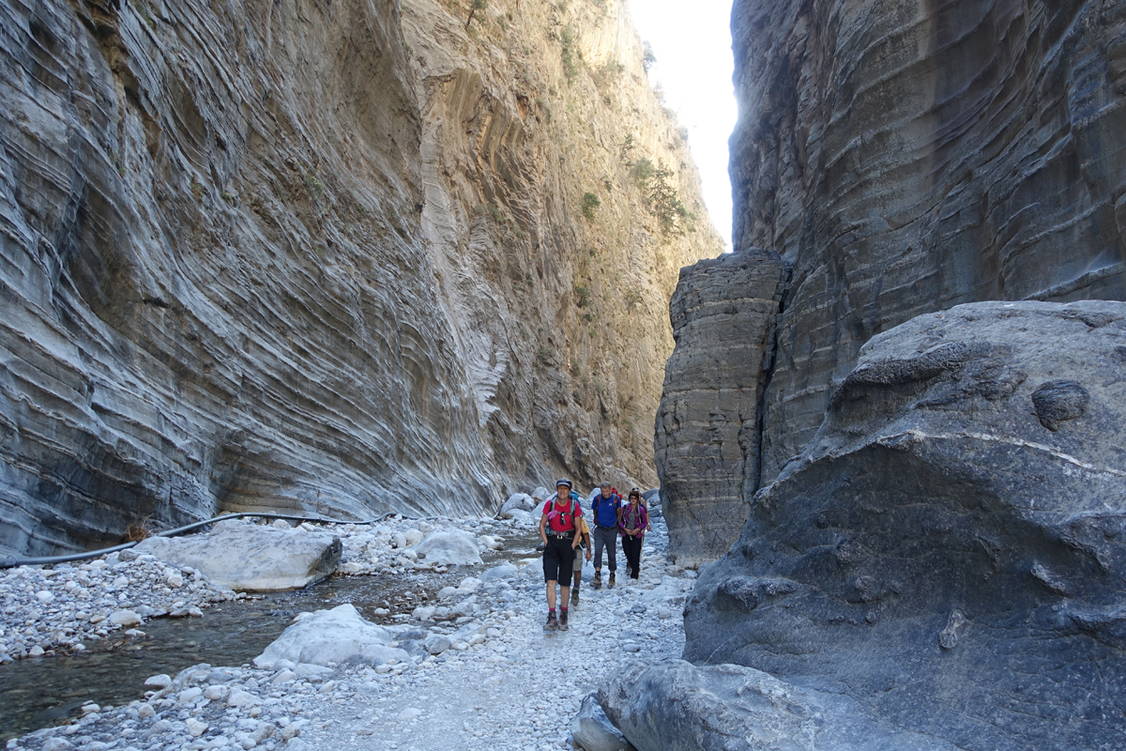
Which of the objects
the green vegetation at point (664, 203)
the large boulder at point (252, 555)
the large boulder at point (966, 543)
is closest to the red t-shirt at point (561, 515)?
the large boulder at point (966, 543)

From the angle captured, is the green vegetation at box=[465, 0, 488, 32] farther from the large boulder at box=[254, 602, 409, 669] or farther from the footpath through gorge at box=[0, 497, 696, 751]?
the large boulder at box=[254, 602, 409, 669]

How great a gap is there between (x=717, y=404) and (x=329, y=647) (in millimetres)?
7090

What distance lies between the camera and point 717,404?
1106 centimetres

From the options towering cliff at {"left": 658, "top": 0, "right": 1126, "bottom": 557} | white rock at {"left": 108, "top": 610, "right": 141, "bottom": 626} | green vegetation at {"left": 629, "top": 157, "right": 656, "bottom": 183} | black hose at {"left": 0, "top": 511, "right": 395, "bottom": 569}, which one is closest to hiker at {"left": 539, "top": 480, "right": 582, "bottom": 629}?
white rock at {"left": 108, "top": 610, "right": 141, "bottom": 626}

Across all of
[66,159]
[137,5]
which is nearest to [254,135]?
[137,5]

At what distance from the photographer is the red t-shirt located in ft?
22.7

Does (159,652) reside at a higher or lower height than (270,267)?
lower

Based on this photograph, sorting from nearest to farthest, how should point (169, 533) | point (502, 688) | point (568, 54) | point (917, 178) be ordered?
point (502, 688), point (917, 178), point (169, 533), point (568, 54)

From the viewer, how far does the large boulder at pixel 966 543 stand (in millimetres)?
2706

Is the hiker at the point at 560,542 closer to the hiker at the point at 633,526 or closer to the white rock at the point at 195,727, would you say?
the hiker at the point at 633,526

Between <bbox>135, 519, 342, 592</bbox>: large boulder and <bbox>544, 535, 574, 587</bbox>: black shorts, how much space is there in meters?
3.31

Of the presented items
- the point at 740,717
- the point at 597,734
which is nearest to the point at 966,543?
the point at 740,717

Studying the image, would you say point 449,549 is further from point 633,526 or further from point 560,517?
point 560,517

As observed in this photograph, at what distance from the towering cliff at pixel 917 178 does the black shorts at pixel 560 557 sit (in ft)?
→ 12.9
